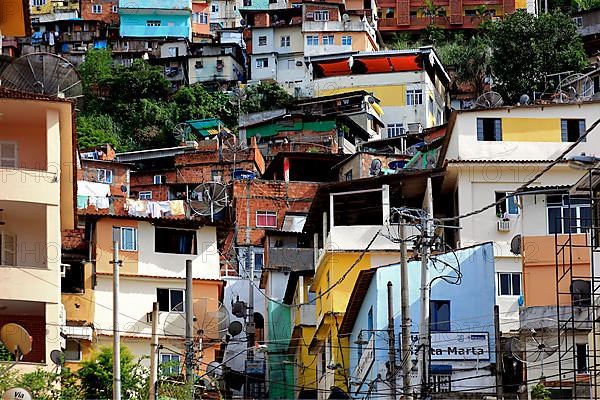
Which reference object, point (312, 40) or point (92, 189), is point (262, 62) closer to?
point (312, 40)

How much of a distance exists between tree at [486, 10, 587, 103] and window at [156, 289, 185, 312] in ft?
120

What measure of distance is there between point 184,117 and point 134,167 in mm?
15499

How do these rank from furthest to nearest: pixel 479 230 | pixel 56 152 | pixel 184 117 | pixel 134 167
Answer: pixel 184 117
pixel 134 167
pixel 479 230
pixel 56 152

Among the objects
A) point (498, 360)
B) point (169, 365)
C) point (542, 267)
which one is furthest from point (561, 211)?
point (169, 365)

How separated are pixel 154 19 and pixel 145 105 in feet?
63.9

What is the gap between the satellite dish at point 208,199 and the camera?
56.9 m

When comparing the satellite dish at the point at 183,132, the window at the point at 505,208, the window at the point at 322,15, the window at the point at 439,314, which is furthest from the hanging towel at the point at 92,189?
the window at the point at 322,15

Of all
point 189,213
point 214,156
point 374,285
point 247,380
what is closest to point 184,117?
point 214,156

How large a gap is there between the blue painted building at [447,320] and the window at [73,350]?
749cm

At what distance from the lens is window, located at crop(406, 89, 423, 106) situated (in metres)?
86.6

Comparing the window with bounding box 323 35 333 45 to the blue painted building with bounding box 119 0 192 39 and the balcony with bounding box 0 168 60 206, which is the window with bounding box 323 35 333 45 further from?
the balcony with bounding box 0 168 60 206

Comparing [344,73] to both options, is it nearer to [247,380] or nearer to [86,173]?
[86,173]

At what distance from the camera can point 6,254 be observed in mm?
35156

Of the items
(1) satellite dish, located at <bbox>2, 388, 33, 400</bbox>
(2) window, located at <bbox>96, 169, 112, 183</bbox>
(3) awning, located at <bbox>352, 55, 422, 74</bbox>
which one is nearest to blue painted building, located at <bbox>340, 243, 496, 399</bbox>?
(1) satellite dish, located at <bbox>2, 388, 33, 400</bbox>
